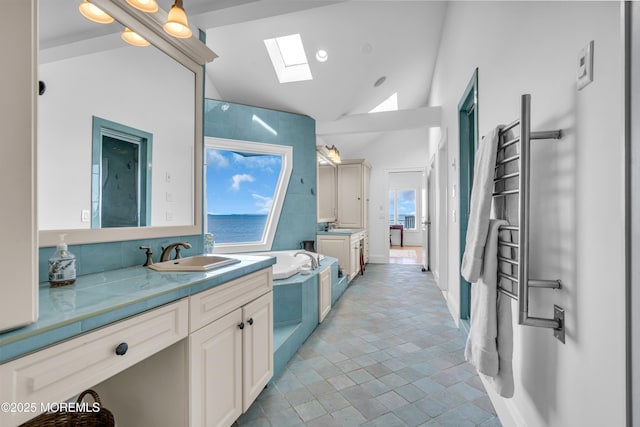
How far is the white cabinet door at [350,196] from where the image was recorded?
5.80 metres

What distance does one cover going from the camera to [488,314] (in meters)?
1.23

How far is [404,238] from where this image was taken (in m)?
10.0

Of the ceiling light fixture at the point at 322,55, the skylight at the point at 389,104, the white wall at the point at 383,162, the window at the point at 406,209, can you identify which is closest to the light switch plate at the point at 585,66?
the ceiling light fixture at the point at 322,55

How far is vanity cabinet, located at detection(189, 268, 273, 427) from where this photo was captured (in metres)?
1.21

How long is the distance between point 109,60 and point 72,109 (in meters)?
0.36

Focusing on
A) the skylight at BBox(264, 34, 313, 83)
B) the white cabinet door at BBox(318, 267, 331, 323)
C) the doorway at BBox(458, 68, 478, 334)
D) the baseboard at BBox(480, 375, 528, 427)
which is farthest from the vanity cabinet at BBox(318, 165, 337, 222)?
the baseboard at BBox(480, 375, 528, 427)

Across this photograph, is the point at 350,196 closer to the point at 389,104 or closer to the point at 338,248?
the point at 338,248

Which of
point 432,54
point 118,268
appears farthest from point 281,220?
point 432,54

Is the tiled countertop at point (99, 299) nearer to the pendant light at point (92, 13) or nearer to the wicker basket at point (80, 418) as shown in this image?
the wicker basket at point (80, 418)

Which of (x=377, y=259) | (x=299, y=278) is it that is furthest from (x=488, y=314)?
(x=377, y=259)

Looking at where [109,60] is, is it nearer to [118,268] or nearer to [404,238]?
[118,268]

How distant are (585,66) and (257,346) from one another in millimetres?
1894

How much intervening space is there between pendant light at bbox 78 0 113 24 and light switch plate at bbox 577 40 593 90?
74.1 inches

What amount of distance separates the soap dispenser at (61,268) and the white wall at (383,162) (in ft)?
18.9
